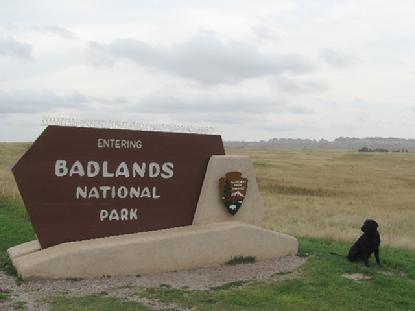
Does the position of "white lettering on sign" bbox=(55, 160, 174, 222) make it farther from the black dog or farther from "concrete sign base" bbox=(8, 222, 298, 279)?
the black dog

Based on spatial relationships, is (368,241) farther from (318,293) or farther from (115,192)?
(115,192)

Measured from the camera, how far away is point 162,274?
11.9 m

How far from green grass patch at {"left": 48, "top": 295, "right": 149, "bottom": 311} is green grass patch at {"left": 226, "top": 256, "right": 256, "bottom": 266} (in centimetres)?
384

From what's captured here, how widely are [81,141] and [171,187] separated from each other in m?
2.45

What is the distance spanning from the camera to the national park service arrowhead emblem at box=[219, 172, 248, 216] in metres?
13.3

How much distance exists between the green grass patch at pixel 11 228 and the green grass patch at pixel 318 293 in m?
4.21

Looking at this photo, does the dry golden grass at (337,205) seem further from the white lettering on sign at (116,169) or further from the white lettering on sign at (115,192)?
the white lettering on sign at (115,192)

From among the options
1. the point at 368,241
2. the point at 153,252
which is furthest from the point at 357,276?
the point at 153,252

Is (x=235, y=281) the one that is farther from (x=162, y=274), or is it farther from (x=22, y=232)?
(x=22, y=232)

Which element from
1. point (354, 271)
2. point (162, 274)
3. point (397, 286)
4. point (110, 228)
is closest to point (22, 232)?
point (110, 228)

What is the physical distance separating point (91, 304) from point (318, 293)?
4303 millimetres

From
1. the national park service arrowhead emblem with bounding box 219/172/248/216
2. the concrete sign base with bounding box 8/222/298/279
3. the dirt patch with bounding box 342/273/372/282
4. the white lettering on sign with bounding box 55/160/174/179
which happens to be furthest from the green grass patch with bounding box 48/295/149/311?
the dirt patch with bounding box 342/273/372/282

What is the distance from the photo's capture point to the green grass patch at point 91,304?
29.7 ft

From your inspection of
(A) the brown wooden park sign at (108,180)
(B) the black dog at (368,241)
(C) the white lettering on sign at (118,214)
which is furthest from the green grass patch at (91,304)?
(B) the black dog at (368,241)
